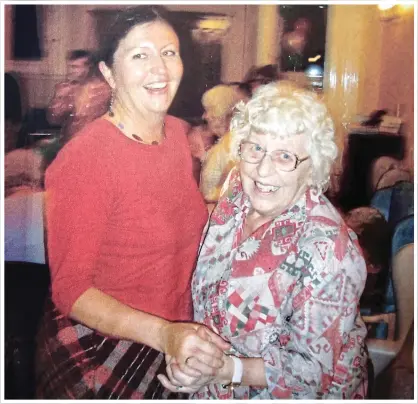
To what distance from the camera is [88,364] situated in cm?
140

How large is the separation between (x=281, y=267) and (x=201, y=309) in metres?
0.29

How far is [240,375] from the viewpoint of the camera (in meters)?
1.37

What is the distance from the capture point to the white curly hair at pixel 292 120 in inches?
51.3

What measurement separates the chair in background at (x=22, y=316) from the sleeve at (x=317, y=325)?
0.69 metres

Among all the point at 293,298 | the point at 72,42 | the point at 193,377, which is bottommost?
the point at 193,377

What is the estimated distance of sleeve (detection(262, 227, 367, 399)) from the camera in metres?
1.29

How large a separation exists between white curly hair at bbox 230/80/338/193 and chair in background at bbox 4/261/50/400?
696mm

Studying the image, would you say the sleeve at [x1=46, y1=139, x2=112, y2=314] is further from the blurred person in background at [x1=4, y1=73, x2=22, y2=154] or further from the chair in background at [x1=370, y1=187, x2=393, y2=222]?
the chair in background at [x1=370, y1=187, x2=393, y2=222]

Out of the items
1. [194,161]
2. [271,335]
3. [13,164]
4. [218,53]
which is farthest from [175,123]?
[271,335]

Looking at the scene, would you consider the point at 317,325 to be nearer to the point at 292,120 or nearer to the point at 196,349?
the point at 196,349

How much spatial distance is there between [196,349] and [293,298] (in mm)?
307

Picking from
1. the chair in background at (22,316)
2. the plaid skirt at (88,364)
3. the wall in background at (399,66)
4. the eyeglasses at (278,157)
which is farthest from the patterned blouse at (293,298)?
the chair in background at (22,316)

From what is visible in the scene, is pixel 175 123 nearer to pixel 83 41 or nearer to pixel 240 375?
pixel 83 41

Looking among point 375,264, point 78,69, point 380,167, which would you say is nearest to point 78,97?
point 78,69
